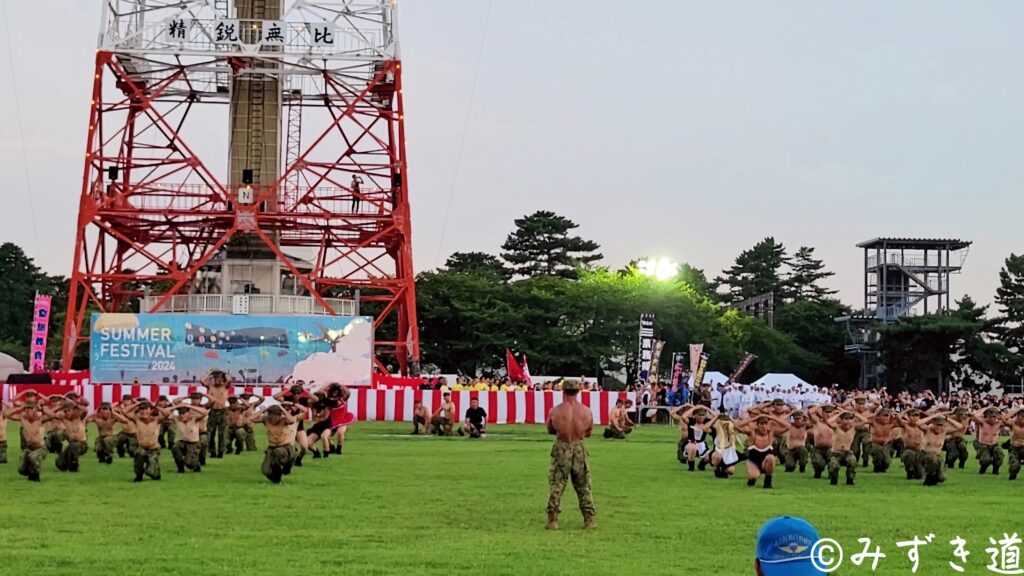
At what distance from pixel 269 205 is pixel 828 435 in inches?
1594

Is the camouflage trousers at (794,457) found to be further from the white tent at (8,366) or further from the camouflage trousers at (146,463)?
the white tent at (8,366)

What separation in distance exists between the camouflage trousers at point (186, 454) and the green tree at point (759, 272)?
106m

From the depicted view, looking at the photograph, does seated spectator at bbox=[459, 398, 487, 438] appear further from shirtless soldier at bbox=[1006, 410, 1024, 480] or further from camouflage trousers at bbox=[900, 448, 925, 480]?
shirtless soldier at bbox=[1006, 410, 1024, 480]

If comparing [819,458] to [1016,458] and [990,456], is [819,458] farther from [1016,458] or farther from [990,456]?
[990,456]

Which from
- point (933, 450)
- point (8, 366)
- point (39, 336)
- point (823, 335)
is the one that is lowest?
point (933, 450)

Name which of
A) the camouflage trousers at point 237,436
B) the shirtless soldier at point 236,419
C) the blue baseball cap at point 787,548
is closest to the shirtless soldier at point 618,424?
the camouflage trousers at point 237,436

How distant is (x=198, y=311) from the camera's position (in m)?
57.2

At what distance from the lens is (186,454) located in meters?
24.6

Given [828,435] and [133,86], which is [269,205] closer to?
[133,86]

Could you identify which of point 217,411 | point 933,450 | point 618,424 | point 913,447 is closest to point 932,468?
point 933,450

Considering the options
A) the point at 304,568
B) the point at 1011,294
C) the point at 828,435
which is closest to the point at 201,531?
the point at 304,568

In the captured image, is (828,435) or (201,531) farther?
(828,435)

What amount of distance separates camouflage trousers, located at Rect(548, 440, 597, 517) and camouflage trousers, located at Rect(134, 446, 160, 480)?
9019 millimetres

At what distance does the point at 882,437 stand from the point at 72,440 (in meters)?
14.8
